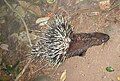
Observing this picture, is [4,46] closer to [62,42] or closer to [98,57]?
[62,42]

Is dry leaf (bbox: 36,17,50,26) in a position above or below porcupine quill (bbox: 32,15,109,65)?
above

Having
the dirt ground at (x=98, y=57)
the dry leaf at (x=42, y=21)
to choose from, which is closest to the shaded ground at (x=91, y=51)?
the dirt ground at (x=98, y=57)

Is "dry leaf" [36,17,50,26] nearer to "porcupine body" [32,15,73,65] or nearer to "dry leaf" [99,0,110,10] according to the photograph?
"porcupine body" [32,15,73,65]

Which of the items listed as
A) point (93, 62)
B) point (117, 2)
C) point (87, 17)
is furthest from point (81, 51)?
point (117, 2)

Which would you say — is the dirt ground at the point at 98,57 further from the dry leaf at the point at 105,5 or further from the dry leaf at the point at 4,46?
the dry leaf at the point at 4,46

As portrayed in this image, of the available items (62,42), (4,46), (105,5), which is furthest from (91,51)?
Answer: (4,46)

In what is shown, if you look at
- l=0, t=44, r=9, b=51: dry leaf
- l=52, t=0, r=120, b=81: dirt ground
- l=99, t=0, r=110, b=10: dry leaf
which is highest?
l=99, t=0, r=110, b=10: dry leaf

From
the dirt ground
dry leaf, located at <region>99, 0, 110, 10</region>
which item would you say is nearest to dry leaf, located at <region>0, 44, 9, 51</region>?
the dirt ground

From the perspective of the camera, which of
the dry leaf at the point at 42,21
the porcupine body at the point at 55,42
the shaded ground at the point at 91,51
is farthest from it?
the dry leaf at the point at 42,21

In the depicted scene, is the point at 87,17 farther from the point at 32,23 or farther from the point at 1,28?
the point at 1,28
